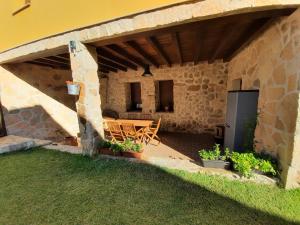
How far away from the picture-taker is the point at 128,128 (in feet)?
16.2

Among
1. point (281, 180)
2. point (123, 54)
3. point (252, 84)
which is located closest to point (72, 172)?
point (123, 54)

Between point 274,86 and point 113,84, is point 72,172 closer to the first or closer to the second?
point 274,86

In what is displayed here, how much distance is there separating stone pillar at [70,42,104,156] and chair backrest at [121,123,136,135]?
1.58m

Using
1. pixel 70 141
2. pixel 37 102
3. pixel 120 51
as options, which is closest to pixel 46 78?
pixel 37 102

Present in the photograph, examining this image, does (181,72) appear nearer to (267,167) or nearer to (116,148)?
(116,148)

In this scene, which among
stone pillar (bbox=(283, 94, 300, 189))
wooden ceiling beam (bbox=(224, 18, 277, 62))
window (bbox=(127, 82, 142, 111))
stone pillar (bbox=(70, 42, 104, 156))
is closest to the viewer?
stone pillar (bbox=(283, 94, 300, 189))

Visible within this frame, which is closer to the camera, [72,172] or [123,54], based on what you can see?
[72,172]

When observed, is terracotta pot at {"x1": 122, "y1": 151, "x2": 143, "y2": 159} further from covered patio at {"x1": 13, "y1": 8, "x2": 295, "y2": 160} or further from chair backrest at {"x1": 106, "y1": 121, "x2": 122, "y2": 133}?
chair backrest at {"x1": 106, "y1": 121, "x2": 122, "y2": 133}

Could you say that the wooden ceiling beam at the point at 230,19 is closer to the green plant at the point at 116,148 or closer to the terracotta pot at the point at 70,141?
the green plant at the point at 116,148

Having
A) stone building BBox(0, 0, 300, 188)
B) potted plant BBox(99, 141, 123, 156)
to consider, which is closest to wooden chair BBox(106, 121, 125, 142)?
stone building BBox(0, 0, 300, 188)

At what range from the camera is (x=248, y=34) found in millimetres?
2914

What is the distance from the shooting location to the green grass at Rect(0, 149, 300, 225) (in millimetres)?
1754

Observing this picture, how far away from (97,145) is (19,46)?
2.90 meters

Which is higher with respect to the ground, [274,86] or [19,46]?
[19,46]
